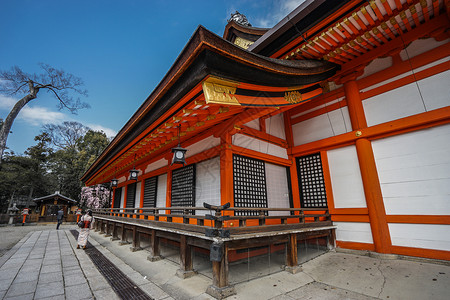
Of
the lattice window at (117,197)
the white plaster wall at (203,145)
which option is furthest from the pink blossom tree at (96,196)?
the white plaster wall at (203,145)

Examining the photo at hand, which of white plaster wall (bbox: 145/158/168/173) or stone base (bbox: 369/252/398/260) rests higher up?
white plaster wall (bbox: 145/158/168/173)

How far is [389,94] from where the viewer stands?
17.5 ft

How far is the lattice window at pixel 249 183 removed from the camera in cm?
552

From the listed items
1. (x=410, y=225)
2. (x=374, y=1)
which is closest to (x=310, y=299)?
(x=410, y=225)

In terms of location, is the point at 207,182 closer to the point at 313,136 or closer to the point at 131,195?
the point at 313,136

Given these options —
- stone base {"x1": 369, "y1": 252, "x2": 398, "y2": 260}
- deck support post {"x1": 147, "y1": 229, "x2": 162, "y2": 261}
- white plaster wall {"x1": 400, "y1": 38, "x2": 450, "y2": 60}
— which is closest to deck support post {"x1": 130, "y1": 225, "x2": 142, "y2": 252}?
deck support post {"x1": 147, "y1": 229, "x2": 162, "y2": 261}

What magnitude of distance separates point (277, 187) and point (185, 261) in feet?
12.6

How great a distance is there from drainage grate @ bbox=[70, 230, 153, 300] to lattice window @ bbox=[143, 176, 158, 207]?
11.0 feet

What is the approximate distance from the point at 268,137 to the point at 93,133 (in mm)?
35098

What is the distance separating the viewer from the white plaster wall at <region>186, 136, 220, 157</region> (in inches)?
234

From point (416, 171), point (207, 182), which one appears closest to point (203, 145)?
point (207, 182)

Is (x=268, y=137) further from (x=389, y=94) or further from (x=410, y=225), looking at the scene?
(x=410, y=225)

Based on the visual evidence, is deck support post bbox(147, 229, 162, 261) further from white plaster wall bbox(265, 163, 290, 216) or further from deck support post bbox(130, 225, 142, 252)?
white plaster wall bbox(265, 163, 290, 216)

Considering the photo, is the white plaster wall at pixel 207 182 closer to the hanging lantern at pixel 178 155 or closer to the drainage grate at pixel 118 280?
the hanging lantern at pixel 178 155
